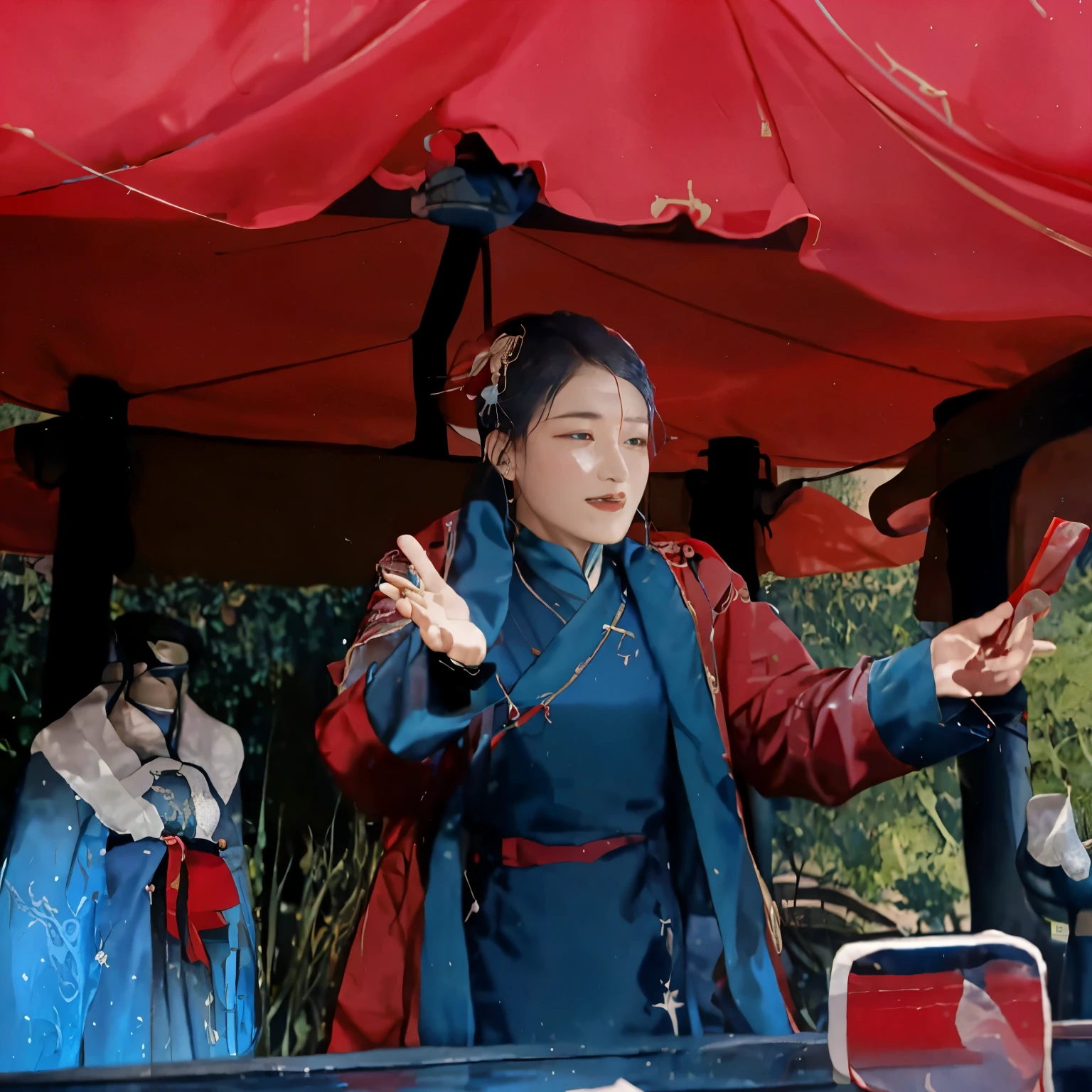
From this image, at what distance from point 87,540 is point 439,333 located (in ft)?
2.29

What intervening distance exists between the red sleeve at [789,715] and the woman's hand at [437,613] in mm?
460

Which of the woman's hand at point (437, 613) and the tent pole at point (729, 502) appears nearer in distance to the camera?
the woman's hand at point (437, 613)

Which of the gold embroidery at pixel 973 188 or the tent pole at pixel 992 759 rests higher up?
the gold embroidery at pixel 973 188

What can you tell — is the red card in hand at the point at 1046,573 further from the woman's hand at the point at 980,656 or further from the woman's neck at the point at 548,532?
the woman's neck at the point at 548,532

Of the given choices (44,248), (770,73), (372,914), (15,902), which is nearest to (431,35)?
(770,73)

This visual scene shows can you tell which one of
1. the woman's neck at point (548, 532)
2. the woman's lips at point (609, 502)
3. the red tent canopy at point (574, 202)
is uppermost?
the red tent canopy at point (574, 202)

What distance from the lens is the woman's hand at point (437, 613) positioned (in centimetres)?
163

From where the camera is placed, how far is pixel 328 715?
1.75 meters

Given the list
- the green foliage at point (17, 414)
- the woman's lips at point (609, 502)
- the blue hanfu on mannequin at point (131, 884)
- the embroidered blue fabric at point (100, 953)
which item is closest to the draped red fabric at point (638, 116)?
the green foliage at point (17, 414)

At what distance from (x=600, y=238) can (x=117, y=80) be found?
2.81 ft

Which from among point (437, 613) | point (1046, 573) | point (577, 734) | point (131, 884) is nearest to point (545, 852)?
point (577, 734)

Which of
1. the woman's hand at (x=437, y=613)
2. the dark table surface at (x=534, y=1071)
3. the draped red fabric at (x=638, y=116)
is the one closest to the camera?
the dark table surface at (x=534, y=1071)

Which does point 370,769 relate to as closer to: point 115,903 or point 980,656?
point 115,903

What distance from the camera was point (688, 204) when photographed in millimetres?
1884
